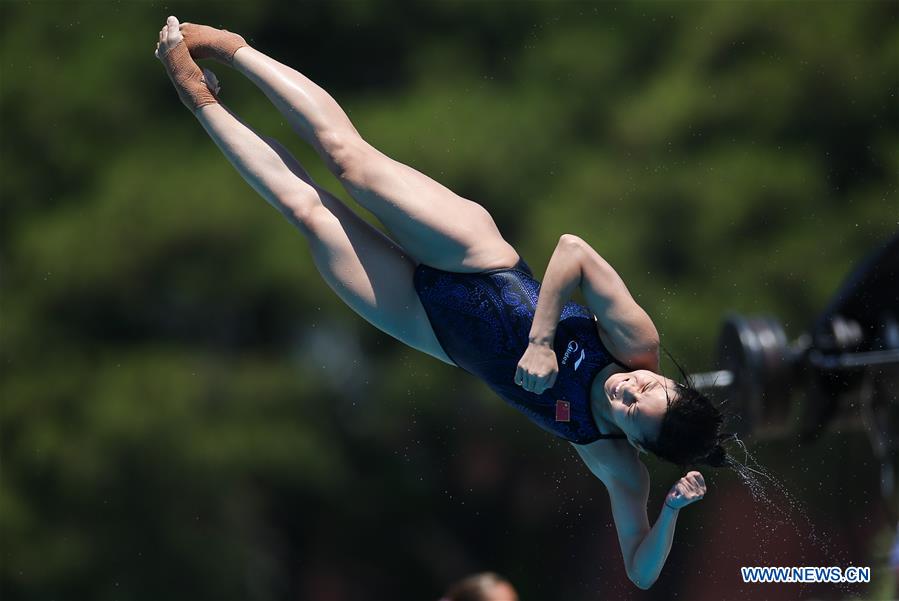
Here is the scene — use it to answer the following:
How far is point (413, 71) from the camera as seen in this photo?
605 inches

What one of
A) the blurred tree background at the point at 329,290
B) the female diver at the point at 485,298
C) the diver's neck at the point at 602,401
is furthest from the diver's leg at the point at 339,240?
the blurred tree background at the point at 329,290

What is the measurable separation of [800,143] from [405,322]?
912 centimetres

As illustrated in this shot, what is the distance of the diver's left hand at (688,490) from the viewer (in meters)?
4.93

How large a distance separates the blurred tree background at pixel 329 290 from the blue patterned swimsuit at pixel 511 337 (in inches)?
296

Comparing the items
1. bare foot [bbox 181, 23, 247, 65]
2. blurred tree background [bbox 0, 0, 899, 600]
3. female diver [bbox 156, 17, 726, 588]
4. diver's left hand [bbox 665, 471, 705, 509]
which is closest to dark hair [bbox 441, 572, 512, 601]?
female diver [bbox 156, 17, 726, 588]

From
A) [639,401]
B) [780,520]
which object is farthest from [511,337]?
[780,520]

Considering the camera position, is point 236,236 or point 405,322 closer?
point 405,322

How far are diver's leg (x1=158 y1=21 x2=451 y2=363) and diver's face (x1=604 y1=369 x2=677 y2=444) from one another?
0.94m

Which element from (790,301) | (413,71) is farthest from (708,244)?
(413,71)

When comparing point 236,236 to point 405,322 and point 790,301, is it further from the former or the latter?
point 405,322

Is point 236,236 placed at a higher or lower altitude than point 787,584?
lower

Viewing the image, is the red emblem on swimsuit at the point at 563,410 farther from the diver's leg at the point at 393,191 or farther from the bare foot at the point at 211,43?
the bare foot at the point at 211,43

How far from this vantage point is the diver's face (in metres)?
4.88

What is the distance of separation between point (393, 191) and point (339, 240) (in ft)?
1.02
